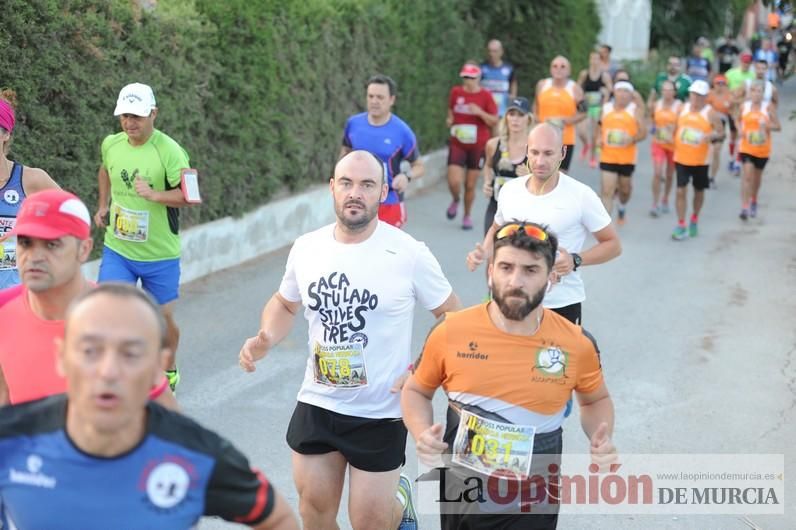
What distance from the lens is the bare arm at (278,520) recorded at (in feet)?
9.84

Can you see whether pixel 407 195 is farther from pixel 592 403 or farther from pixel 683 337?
pixel 592 403

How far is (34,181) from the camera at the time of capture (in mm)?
6227

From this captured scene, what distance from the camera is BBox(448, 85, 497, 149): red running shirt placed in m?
14.3

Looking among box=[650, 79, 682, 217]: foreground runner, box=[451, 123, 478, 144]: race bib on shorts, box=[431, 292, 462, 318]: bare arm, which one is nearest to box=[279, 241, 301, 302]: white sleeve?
box=[431, 292, 462, 318]: bare arm

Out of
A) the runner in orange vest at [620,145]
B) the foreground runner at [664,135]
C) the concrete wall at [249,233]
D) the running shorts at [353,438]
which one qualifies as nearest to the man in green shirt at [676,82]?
the foreground runner at [664,135]

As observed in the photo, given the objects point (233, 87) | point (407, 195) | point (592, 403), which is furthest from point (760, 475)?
point (407, 195)

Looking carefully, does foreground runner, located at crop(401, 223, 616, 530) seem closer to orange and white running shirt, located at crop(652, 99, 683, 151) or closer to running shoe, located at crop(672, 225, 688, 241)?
running shoe, located at crop(672, 225, 688, 241)

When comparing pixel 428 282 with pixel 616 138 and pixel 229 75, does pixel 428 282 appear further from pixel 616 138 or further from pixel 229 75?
pixel 616 138

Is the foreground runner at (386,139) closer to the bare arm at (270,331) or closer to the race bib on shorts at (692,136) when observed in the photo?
the bare arm at (270,331)

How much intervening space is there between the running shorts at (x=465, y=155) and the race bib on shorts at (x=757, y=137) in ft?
12.9

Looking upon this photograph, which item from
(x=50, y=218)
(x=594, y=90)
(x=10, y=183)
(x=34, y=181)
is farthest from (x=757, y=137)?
(x=50, y=218)

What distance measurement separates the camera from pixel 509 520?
429cm

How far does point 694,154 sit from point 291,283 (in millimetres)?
10171

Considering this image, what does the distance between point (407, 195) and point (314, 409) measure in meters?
11.5
